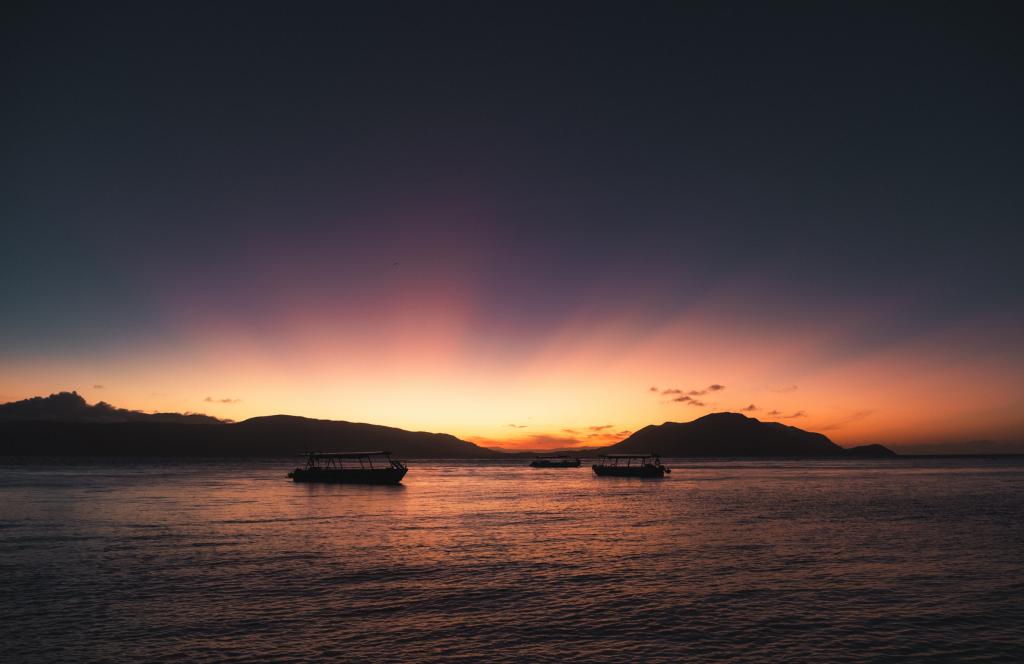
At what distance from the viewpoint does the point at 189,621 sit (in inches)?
1010

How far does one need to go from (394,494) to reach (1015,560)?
8313 cm

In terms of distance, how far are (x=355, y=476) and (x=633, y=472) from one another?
70.5 m

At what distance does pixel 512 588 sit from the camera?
31719 mm

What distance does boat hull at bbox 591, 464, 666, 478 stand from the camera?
523ft

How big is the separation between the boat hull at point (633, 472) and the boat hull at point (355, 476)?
202 feet

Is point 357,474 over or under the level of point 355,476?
over

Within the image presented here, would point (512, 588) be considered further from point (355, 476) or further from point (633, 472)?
point (633, 472)

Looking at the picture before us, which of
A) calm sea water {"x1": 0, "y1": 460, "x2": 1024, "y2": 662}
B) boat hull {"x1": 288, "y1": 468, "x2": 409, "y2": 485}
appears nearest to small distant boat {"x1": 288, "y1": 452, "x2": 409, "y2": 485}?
boat hull {"x1": 288, "y1": 468, "x2": 409, "y2": 485}

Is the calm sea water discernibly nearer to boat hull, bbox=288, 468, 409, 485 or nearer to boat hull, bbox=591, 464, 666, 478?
boat hull, bbox=288, 468, 409, 485

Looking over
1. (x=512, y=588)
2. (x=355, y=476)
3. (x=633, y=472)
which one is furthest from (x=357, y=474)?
(x=512, y=588)

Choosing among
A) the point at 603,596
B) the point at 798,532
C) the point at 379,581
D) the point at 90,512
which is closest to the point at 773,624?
the point at 603,596

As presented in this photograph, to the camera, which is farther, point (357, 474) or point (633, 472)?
point (633, 472)

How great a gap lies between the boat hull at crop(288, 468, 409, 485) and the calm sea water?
56473 mm

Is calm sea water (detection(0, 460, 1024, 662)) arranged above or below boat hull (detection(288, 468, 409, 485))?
below
